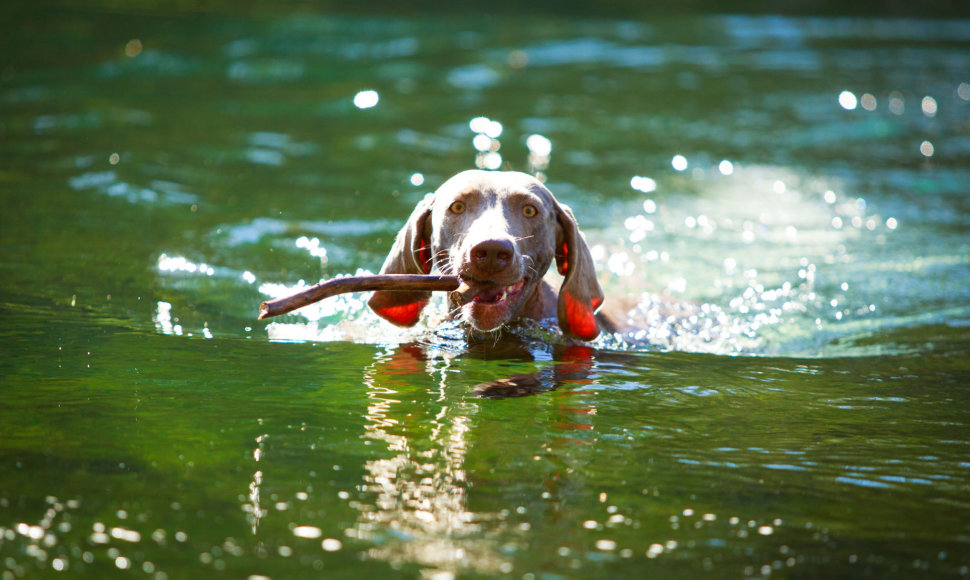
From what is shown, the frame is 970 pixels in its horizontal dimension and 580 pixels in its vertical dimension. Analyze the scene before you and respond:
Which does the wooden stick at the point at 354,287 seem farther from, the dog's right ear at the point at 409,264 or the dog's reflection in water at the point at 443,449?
the dog's right ear at the point at 409,264

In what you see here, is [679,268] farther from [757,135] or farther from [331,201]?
[757,135]

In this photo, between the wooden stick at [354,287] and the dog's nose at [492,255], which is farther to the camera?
the dog's nose at [492,255]

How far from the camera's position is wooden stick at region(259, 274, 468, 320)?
11.5ft

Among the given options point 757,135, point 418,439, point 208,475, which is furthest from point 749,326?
point 757,135

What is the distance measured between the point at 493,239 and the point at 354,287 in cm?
55

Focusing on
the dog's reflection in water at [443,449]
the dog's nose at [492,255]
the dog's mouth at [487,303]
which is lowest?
the dog's reflection in water at [443,449]

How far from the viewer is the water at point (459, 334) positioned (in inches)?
102

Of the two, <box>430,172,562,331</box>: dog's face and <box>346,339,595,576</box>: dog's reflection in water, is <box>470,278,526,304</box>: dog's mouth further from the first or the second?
<box>346,339,595,576</box>: dog's reflection in water

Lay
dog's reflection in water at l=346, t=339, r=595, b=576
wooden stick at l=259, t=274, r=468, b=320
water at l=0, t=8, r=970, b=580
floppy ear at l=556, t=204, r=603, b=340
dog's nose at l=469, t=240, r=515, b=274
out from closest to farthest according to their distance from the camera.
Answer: dog's reflection in water at l=346, t=339, r=595, b=576
water at l=0, t=8, r=970, b=580
wooden stick at l=259, t=274, r=468, b=320
dog's nose at l=469, t=240, r=515, b=274
floppy ear at l=556, t=204, r=603, b=340

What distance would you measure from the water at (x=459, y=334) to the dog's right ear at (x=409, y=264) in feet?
0.48

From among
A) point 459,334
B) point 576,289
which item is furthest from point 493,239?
point 459,334

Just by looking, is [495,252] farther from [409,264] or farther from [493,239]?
[409,264]

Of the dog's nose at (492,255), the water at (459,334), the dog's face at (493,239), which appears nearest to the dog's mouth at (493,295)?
the dog's face at (493,239)

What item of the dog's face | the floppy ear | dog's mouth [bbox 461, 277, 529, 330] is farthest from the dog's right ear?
the floppy ear
